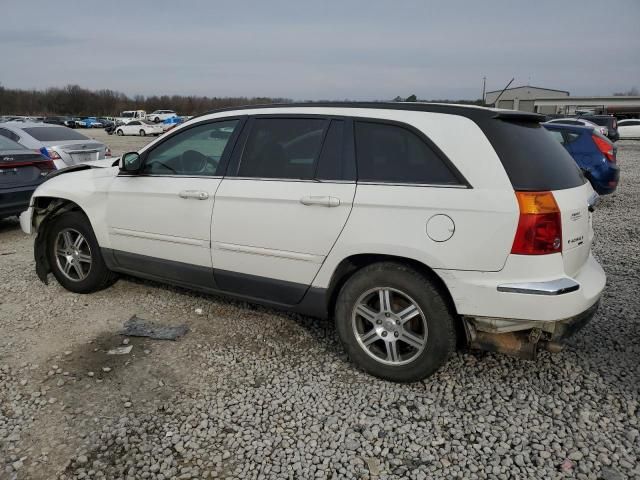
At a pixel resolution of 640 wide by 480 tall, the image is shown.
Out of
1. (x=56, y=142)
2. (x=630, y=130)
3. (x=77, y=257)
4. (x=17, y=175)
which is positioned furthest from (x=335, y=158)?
(x=630, y=130)

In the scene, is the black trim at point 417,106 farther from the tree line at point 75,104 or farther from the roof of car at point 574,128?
the tree line at point 75,104

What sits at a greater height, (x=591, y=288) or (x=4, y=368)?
(x=591, y=288)

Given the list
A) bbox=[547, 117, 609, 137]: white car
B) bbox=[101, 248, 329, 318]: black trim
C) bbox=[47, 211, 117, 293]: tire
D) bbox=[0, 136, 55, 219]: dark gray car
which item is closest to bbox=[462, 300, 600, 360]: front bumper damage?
bbox=[101, 248, 329, 318]: black trim

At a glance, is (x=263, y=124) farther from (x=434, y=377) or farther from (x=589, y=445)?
(x=589, y=445)

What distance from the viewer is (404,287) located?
2.99 meters

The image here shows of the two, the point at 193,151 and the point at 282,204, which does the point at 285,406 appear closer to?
the point at 282,204

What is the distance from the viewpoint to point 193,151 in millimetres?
3998

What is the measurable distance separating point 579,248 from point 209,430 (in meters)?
2.47

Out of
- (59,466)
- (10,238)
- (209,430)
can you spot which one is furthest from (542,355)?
(10,238)

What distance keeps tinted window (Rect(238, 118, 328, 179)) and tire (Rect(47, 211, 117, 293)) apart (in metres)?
1.92

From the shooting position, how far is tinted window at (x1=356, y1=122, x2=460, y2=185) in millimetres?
2914

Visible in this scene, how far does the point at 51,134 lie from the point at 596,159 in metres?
11.3

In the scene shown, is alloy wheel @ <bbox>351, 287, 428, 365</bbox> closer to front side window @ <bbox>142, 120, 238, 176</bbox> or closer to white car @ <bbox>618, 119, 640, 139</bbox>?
front side window @ <bbox>142, 120, 238, 176</bbox>

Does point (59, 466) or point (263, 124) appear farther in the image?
point (263, 124)
